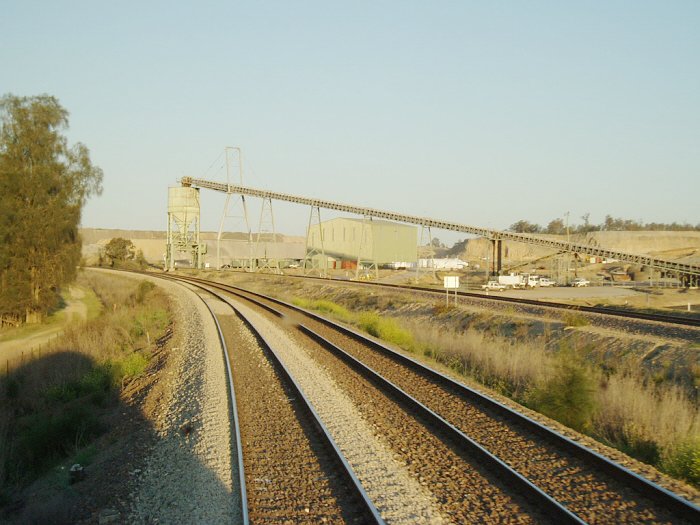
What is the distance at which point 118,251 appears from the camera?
317 ft

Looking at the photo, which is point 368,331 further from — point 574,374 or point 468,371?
point 574,374

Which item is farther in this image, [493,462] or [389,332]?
[389,332]

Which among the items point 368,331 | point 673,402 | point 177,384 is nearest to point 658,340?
point 673,402

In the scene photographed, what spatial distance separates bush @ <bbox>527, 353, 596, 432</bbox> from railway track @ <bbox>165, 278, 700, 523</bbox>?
4.15 ft

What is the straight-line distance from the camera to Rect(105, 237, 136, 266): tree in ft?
316

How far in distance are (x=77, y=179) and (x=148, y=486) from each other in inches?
1368

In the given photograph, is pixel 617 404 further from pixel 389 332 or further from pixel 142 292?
pixel 142 292

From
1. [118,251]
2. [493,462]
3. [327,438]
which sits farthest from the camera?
[118,251]

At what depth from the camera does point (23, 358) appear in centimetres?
2125

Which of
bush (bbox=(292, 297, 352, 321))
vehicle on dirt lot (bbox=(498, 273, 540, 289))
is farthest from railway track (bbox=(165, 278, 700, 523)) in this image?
vehicle on dirt lot (bbox=(498, 273, 540, 289))

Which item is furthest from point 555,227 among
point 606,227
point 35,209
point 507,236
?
point 35,209

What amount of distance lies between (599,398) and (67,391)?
12571mm

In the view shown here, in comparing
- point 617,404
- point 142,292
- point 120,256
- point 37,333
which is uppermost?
point 120,256

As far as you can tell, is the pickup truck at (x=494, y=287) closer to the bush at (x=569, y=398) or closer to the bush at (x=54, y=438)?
the bush at (x=569, y=398)
